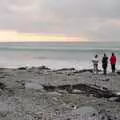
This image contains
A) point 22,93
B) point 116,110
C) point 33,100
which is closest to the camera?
point 116,110

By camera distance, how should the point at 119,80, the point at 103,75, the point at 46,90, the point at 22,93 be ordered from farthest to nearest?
the point at 103,75 < the point at 119,80 < the point at 46,90 < the point at 22,93

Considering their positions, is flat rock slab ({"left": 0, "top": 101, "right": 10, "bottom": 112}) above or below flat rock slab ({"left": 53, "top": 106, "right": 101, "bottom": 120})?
above

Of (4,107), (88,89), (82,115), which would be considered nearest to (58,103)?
(82,115)

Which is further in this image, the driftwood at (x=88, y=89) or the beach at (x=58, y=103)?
the driftwood at (x=88, y=89)

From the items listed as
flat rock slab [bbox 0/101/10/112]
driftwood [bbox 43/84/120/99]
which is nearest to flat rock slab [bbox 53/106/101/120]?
flat rock slab [bbox 0/101/10/112]

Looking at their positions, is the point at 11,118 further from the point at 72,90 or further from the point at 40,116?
the point at 72,90

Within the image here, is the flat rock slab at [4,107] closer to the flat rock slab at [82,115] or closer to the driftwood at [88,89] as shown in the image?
the flat rock slab at [82,115]

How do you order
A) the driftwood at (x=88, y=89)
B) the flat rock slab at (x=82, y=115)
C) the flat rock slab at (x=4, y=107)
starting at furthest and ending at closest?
the driftwood at (x=88, y=89) → the flat rock slab at (x=4, y=107) → the flat rock slab at (x=82, y=115)

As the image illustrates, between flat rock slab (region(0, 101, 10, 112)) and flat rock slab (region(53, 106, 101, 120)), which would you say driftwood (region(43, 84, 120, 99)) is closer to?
flat rock slab (region(53, 106, 101, 120))

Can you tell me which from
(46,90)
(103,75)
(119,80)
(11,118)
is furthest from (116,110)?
(103,75)

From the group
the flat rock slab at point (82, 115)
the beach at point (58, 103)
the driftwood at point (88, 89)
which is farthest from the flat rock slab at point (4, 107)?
the driftwood at point (88, 89)

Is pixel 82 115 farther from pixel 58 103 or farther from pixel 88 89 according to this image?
pixel 88 89

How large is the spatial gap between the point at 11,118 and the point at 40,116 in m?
1.04

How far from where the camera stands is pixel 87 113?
1361 centimetres
